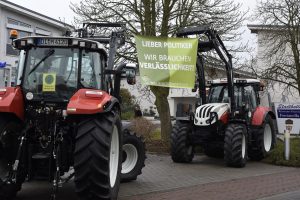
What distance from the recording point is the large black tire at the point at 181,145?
45.4 ft

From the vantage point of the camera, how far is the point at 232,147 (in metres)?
13.1

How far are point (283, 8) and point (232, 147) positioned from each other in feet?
39.2

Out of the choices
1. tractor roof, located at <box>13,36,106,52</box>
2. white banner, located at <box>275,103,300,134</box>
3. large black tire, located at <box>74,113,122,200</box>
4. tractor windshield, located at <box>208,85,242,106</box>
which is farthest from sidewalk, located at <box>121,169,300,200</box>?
white banner, located at <box>275,103,300,134</box>

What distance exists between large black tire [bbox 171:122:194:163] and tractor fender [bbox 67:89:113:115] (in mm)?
6637

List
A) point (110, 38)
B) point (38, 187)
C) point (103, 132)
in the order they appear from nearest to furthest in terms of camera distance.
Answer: point (103, 132)
point (38, 187)
point (110, 38)

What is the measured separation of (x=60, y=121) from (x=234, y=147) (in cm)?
659

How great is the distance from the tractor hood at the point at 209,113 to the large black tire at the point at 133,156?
144 inches

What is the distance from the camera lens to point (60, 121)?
7570mm

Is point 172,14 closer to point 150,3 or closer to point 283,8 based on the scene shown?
point 150,3

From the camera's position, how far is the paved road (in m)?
8.90

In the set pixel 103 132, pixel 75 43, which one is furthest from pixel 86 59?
pixel 103 132

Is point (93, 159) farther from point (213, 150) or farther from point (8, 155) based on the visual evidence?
point (213, 150)

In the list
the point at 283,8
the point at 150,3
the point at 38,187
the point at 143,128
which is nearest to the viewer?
the point at 38,187

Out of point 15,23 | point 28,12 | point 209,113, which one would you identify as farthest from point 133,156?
point 28,12
